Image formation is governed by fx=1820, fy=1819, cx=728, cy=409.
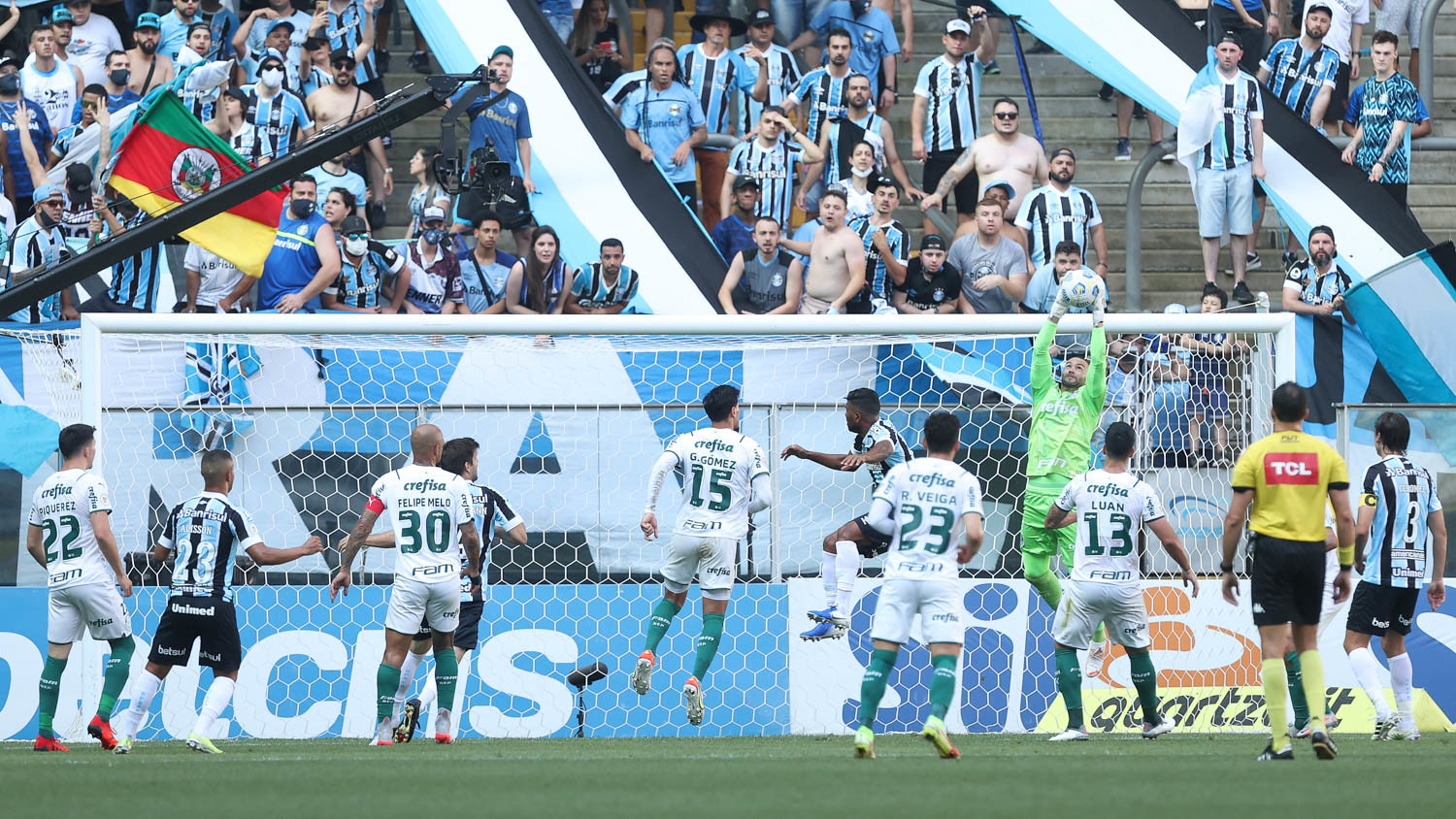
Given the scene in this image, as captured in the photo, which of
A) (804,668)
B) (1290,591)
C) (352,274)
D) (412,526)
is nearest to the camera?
(1290,591)

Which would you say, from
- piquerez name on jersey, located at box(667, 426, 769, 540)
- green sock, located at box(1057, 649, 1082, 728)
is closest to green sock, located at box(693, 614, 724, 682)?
piquerez name on jersey, located at box(667, 426, 769, 540)

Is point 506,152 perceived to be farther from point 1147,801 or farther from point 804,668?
point 1147,801

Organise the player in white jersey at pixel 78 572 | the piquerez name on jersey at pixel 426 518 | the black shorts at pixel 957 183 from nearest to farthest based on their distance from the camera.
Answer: the piquerez name on jersey at pixel 426 518 → the player in white jersey at pixel 78 572 → the black shorts at pixel 957 183

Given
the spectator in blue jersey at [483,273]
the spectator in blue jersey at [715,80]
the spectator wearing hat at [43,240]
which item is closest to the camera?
the spectator wearing hat at [43,240]

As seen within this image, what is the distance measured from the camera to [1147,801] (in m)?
6.36

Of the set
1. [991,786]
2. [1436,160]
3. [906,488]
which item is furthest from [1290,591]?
[1436,160]

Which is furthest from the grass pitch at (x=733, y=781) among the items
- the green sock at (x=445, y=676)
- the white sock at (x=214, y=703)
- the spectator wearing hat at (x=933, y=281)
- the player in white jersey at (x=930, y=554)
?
the spectator wearing hat at (x=933, y=281)

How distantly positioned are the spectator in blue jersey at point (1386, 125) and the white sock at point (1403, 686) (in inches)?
238

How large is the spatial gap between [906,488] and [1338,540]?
7.20 feet

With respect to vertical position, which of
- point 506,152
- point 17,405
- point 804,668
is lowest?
point 804,668

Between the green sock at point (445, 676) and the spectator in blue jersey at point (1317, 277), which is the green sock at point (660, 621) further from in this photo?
the spectator in blue jersey at point (1317, 277)

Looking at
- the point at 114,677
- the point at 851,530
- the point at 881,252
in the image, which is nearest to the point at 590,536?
the point at 851,530

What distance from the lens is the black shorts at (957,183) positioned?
1535 cm

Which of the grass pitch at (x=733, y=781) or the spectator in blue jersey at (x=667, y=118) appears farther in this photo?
the spectator in blue jersey at (x=667, y=118)
